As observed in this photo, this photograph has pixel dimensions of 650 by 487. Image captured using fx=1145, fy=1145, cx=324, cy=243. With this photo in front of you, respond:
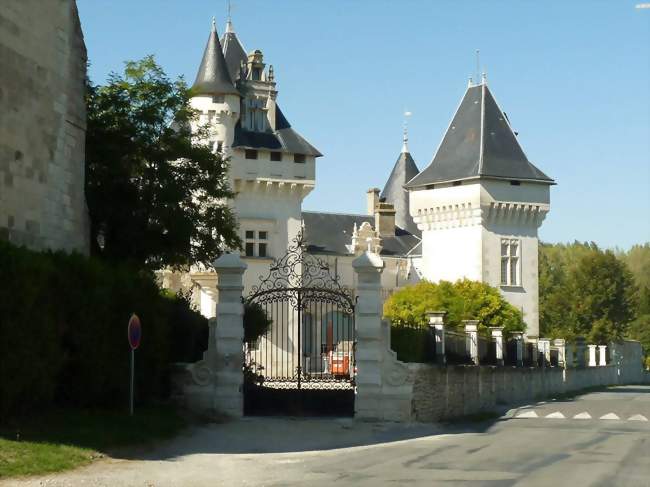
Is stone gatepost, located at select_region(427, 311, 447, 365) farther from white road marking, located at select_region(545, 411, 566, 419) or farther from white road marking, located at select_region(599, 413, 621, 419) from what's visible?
white road marking, located at select_region(599, 413, 621, 419)

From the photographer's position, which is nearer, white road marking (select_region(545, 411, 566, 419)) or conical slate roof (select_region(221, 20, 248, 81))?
white road marking (select_region(545, 411, 566, 419))

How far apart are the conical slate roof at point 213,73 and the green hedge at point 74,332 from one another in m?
30.1

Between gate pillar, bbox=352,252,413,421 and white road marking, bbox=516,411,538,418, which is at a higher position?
gate pillar, bbox=352,252,413,421

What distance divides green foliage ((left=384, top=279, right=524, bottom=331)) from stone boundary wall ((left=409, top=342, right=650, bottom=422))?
3676 millimetres

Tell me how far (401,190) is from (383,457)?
63.1 m

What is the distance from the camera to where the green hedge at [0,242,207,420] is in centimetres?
1549

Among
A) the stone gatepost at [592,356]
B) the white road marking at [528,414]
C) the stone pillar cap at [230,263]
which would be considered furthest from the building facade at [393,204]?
the stone pillar cap at [230,263]

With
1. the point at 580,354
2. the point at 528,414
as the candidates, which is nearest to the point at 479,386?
the point at 528,414

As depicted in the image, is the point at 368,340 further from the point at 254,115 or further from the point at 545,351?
the point at 254,115

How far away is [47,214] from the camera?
19.7 m

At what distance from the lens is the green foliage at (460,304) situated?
48.8 metres

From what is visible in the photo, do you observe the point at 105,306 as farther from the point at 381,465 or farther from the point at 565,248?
the point at 565,248

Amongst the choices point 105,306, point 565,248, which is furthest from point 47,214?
point 565,248

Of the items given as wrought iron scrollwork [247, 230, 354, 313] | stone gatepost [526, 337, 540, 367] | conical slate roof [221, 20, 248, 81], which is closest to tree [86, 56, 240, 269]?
wrought iron scrollwork [247, 230, 354, 313]
